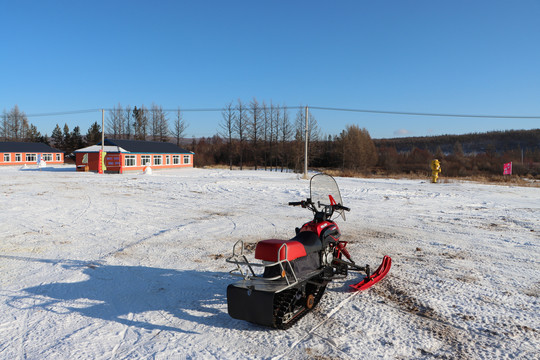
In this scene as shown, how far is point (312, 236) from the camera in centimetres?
452

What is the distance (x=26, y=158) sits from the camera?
177 feet

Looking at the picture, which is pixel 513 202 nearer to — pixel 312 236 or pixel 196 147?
pixel 312 236

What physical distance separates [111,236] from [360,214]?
24.4 feet

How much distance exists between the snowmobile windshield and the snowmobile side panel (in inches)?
74.8

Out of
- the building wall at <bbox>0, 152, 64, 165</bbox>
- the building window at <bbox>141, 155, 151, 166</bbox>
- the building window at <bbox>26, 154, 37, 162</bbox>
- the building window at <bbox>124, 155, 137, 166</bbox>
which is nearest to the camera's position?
the building window at <bbox>124, 155, 137, 166</bbox>

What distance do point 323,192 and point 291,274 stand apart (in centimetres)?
164

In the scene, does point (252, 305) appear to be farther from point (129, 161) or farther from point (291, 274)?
point (129, 161)

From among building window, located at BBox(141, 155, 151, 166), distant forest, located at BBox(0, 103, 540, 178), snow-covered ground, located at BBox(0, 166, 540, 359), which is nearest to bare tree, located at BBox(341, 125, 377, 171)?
distant forest, located at BBox(0, 103, 540, 178)

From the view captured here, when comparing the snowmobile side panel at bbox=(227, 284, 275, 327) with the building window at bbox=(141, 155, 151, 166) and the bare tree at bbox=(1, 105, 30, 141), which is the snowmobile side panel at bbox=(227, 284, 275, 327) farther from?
the bare tree at bbox=(1, 105, 30, 141)

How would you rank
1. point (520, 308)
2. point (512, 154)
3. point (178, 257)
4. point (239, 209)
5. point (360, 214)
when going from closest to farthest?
point (520, 308), point (178, 257), point (360, 214), point (239, 209), point (512, 154)

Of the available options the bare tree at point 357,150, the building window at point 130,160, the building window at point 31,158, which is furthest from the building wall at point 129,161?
the bare tree at point 357,150

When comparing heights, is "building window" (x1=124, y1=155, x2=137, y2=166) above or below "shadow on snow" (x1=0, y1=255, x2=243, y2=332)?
above

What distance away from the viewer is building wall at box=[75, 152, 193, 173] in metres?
36.6

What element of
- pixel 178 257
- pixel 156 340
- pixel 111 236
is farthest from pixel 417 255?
pixel 111 236
